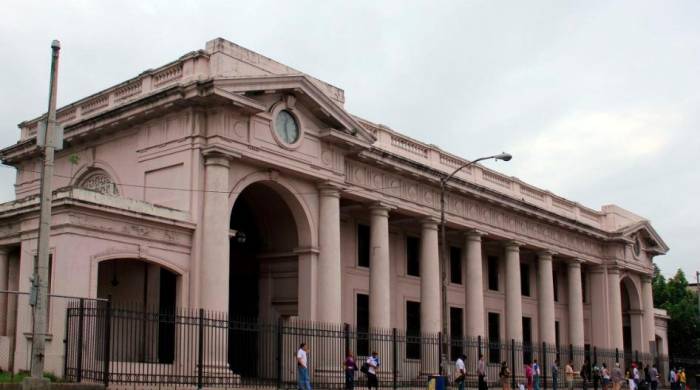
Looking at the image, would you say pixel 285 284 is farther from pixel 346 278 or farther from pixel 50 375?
pixel 50 375

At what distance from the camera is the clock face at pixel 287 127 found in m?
30.3

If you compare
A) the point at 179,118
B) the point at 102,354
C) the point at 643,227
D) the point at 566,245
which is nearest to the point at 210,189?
the point at 179,118

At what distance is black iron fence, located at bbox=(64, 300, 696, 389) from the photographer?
73.2 ft

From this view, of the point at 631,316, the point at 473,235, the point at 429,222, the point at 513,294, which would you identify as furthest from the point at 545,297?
the point at 631,316

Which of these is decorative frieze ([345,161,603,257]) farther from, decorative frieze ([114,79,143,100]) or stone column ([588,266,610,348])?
decorative frieze ([114,79,143,100])

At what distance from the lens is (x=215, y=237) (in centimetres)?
2764

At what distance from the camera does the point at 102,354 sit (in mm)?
23047

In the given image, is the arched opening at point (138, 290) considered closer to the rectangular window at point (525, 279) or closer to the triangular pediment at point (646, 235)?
the rectangular window at point (525, 279)

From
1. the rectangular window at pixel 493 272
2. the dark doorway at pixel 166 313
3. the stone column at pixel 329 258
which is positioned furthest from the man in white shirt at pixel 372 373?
the rectangular window at pixel 493 272

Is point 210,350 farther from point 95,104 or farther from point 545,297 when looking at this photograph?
point 545,297

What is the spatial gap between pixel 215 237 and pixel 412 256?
1591 centimetres

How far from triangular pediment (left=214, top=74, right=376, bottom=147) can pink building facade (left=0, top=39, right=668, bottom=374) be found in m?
0.06

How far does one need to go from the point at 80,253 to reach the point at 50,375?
355cm

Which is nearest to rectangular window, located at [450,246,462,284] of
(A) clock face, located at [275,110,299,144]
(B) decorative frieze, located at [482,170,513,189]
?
(B) decorative frieze, located at [482,170,513,189]
